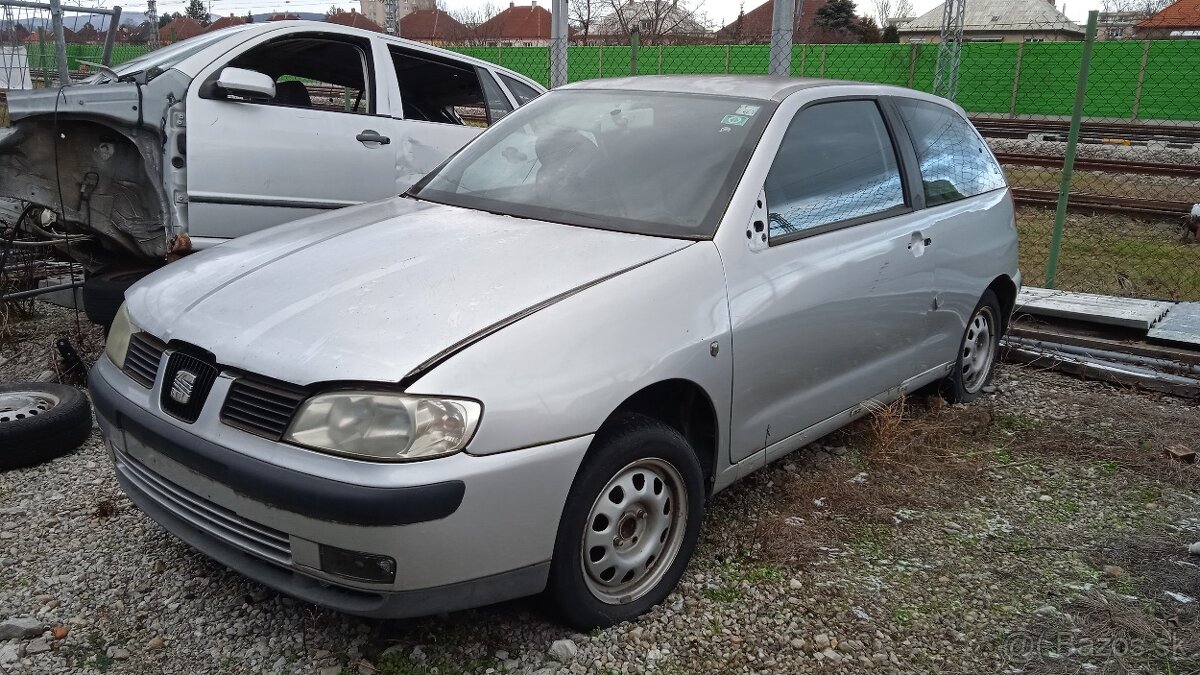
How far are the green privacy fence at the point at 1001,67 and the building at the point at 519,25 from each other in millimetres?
12696

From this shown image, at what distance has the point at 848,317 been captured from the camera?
362cm

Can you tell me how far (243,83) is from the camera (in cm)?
480

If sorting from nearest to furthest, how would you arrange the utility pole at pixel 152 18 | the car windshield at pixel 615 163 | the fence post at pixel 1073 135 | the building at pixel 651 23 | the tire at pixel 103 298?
the car windshield at pixel 615 163, the tire at pixel 103 298, the fence post at pixel 1073 135, the utility pole at pixel 152 18, the building at pixel 651 23

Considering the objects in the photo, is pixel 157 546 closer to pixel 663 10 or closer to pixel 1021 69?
pixel 1021 69

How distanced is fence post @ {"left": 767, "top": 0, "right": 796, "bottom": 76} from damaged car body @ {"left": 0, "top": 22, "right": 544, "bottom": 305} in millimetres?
2346

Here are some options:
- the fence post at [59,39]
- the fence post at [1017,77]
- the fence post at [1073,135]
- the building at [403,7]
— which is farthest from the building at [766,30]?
the building at [403,7]

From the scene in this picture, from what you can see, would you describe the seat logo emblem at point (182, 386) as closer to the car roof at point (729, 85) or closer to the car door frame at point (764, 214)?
the car door frame at point (764, 214)

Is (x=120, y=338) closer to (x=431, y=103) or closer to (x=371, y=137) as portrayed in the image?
(x=371, y=137)

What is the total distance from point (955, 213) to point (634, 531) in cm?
251

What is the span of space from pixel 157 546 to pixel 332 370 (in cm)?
137

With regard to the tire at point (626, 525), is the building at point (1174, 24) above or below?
above

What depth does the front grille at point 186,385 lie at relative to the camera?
2561mm

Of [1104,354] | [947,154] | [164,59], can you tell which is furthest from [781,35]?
[164,59]

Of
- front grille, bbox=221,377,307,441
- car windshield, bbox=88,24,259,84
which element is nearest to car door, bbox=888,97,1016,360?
front grille, bbox=221,377,307,441
